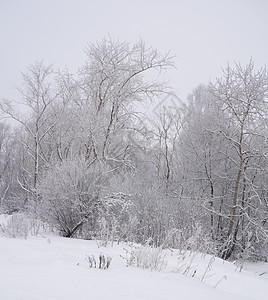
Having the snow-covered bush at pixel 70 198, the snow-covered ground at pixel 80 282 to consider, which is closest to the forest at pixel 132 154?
the snow-covered bush at pixel 70 198

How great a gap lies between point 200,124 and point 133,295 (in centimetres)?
1431

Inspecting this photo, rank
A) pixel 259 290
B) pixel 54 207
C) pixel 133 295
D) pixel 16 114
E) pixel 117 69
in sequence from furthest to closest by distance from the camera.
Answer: pixel 16 114 → pixel 117 69 → pixel 54 207 → pixel 259 290 → pixel 133 295

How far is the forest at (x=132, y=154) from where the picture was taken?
9594mm

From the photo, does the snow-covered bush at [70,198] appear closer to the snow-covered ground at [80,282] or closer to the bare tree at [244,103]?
the snow-covered ground at [80,282]

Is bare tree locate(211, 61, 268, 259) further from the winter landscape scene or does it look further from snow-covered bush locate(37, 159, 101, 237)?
snow-covered bush locate(37, 159, 101, 237)

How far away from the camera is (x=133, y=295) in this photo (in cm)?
300

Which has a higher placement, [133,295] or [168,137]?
[168,137]

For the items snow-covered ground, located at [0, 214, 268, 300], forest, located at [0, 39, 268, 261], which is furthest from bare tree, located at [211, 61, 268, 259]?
snow-covered ground, located at [0, 214, 268, 300]

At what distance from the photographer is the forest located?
9.59 m

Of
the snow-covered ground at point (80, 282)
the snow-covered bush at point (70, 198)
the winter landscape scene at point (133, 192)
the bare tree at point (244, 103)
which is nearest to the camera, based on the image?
the snow-covered ground at point (80, 282)

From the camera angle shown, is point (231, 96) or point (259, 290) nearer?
point (259, 290)

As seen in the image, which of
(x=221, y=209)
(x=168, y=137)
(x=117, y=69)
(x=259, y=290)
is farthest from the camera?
(x=168, y=137)

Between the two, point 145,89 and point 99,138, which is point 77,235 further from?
point 145,89

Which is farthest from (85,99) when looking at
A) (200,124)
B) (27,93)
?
(200,124)
